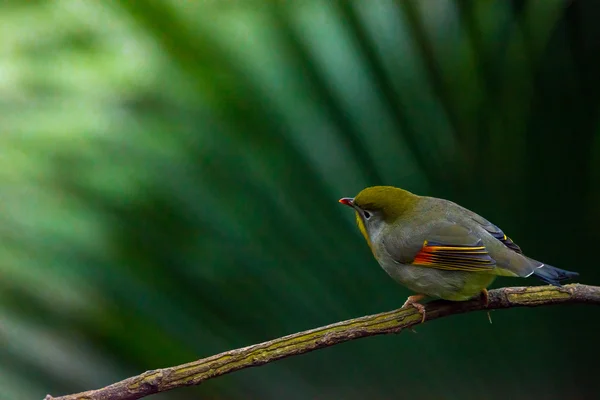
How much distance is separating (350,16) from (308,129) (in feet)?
Answer: 0.78

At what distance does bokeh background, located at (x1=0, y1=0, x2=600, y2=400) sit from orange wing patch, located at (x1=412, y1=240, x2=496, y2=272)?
9 cm

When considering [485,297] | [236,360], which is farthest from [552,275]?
[236,360]

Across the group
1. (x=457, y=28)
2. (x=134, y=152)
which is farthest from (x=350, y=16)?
(x=134, y=152)

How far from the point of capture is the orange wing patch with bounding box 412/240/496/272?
131 cm

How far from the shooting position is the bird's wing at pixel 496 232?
1345mm

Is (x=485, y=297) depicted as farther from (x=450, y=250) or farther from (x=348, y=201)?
(x=348, y=201)

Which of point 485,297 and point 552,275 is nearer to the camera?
point 552,275

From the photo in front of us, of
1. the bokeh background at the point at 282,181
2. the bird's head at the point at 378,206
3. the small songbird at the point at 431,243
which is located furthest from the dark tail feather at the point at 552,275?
the bird's head at the point at 378,206

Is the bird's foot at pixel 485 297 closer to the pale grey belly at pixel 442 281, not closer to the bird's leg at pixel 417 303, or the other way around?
the pale grey belly at pixel 442 281

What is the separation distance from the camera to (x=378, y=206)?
141 cm

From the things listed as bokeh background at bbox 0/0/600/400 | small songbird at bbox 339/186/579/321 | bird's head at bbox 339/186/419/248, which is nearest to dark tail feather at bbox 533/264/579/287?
small songbird at bbox 339/186/579/321

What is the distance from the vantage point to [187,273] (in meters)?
1.38

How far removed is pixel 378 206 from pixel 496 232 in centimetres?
23

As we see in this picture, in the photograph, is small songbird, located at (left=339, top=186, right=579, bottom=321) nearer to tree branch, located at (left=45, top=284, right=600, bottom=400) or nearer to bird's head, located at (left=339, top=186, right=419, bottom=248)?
bird's head, located at (left=339, top=186, right=419, bottom=248)
